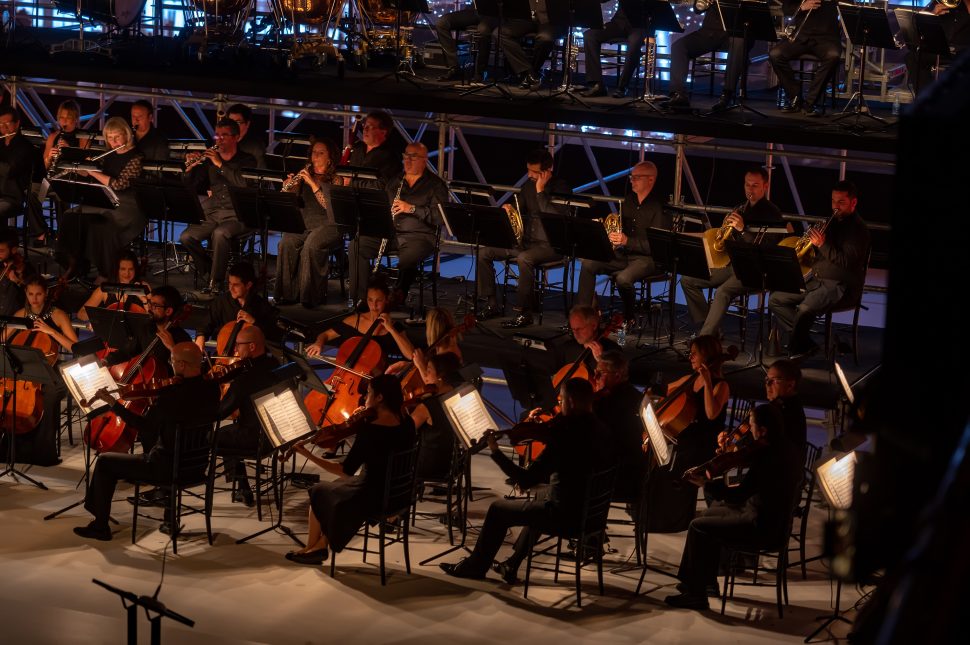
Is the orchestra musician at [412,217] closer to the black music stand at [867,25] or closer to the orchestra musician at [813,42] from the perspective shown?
the orchestra musician at [813,42]

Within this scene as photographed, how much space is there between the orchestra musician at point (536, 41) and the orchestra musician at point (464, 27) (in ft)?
0.67

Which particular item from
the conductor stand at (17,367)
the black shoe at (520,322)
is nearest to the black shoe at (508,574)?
the black shoe at (520,322)

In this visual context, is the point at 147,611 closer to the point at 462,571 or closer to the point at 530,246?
the point at 462,571

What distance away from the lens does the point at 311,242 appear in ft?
35.0

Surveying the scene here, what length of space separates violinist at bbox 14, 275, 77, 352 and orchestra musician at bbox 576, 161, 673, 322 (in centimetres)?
400

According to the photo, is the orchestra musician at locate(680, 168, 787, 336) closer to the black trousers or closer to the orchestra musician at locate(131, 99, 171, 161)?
the black trousers

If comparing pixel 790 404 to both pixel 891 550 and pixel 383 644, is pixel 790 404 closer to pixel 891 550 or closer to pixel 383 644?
pixel 383 644

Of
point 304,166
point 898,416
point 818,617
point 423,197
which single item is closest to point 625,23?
point 423,197

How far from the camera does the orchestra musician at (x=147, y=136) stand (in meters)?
11.2

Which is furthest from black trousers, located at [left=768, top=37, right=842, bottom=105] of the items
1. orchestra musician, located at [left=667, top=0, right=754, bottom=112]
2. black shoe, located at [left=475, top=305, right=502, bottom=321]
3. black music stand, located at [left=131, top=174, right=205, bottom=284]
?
black music stand, located at [left=131, top=174, right=205, bottom=284]

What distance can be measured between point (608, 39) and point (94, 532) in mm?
5863

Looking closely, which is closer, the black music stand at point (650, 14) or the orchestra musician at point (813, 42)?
the black music stand at point (650, 14)

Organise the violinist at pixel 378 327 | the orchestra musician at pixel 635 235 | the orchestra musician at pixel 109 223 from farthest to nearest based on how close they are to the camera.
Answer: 1. the orchestra musician at pixel 109 223
2. the orchestra musician at pixel 635 235
3. the violinist at pixel 378 327

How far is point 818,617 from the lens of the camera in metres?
7.55
